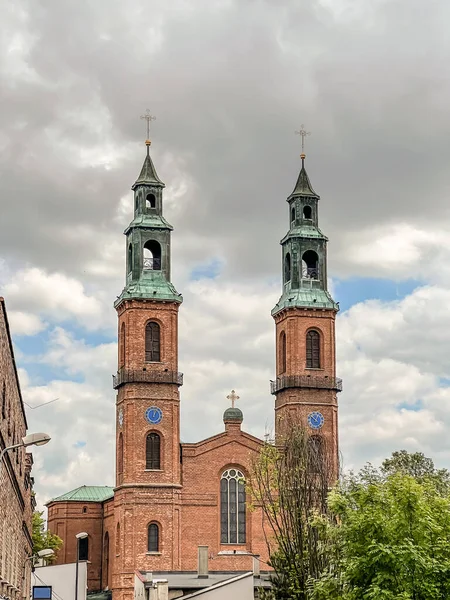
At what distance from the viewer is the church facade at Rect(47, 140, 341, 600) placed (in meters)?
77.2

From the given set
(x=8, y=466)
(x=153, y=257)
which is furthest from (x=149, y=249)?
(x=8, y=466)

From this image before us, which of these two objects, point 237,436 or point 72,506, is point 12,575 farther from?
point 72,506

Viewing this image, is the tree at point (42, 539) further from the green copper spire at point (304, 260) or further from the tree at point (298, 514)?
the tree at point (298, 514)

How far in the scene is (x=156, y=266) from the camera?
3263 inches

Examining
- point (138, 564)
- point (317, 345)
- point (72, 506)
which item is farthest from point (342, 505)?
point (72, 506)

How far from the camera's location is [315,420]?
268ft

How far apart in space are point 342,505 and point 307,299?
50.7 meters

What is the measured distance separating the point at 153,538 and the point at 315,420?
13.9 m

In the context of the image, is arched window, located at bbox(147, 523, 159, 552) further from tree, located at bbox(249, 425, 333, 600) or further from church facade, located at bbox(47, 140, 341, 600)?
tree, located at bbox(249, 425, 333, 600)

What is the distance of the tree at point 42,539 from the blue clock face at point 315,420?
20907 millimetres

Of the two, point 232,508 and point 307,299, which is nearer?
point 232,508

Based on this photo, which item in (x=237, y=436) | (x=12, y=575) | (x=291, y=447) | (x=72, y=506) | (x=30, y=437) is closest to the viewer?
(x=30, y=437)

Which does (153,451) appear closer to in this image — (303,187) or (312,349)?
(312,349)

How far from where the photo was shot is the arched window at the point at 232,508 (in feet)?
259
